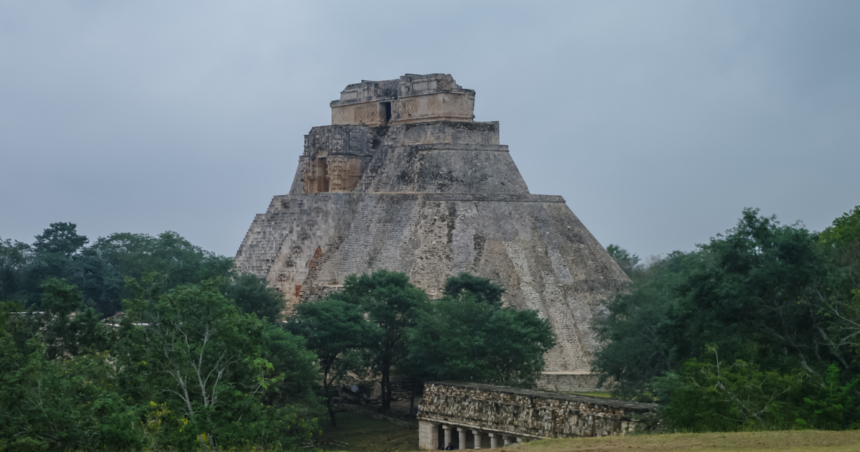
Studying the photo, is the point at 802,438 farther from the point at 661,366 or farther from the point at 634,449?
the point at 661,366

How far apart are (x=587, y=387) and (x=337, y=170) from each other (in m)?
14.8

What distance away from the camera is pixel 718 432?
18922 mm

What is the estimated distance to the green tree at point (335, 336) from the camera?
107 feet

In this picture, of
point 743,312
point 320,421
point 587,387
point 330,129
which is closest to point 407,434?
point 320,421

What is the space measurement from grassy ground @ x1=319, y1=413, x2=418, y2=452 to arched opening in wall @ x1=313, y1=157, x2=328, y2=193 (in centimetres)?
1406

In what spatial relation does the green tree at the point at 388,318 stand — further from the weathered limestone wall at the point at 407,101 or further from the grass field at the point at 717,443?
the grass field at the point at 717,443

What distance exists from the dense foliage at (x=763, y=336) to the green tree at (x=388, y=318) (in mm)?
11101

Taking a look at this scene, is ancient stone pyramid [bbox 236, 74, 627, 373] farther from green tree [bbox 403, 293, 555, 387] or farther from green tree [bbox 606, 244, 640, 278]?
green tree [bbox 606, 244, 640, 278]

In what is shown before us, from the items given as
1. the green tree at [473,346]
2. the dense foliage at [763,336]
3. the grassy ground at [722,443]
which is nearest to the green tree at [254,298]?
the green tree at [473,346]

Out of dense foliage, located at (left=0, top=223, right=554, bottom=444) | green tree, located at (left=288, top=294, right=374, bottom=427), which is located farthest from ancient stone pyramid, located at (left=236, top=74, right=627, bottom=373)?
green tree, located at (left=288, top=294, right=374, bottom=427)

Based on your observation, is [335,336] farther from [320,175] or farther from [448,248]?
[320,175]

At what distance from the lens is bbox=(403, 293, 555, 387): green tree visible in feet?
99.8


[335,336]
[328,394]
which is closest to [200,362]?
[328,394]

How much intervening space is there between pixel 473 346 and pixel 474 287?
5.06 metres
